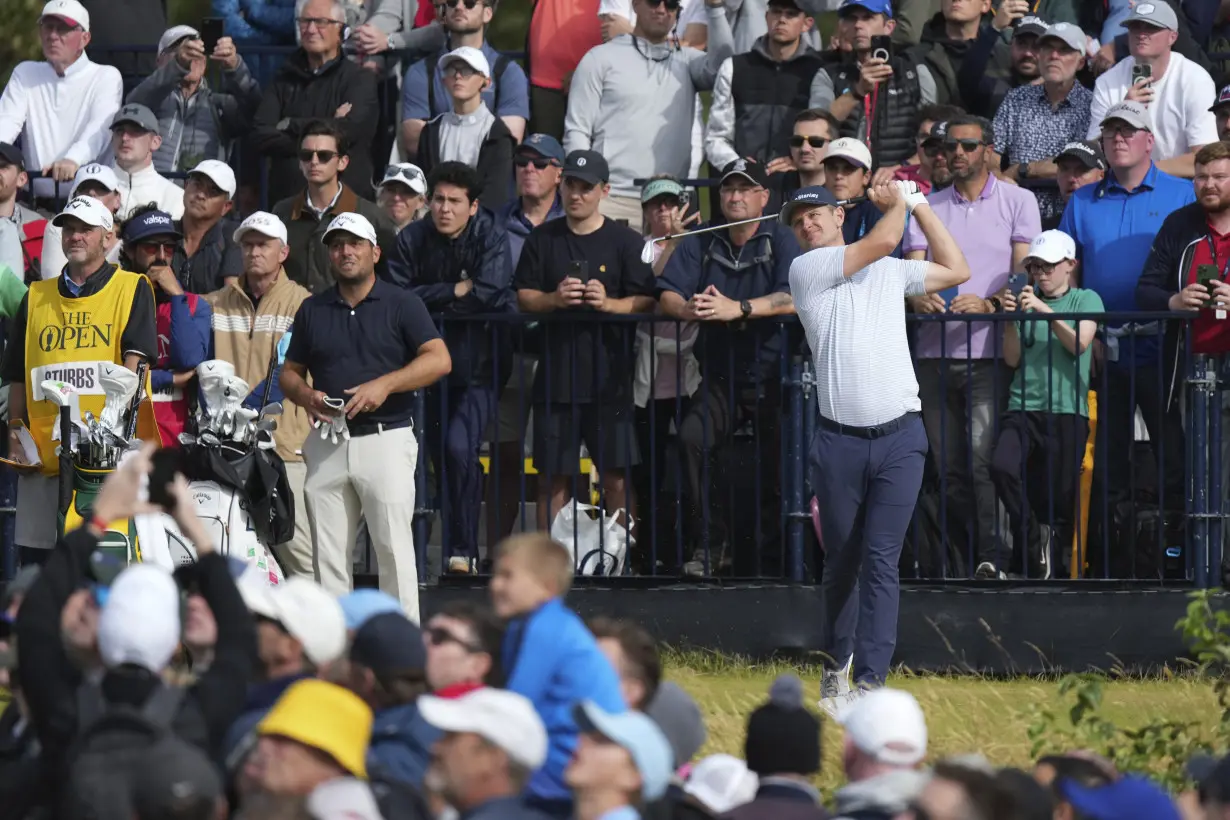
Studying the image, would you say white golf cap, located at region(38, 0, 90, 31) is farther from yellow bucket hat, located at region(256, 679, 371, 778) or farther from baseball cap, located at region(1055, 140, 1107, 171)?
yellow bucket hat, located at region(256, 679, 371, 778)

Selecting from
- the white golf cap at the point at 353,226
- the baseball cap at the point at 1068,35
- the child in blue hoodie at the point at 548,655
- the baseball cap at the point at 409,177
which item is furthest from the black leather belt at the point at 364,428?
the baseball cap at the point at 1068,35

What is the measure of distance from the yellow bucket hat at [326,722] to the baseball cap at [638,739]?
1.98 ft

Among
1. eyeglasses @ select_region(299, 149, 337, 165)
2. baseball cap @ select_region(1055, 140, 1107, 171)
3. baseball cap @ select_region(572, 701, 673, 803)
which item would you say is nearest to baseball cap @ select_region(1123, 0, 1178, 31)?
baseball cap @ select_region(1055, 140, 1107, 171)

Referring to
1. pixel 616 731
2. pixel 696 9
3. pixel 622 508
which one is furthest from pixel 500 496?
pixel 616 731

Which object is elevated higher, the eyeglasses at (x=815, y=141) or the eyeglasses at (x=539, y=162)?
the eyeglasses at (x=815, y=141)

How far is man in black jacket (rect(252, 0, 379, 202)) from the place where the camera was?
1376 cm

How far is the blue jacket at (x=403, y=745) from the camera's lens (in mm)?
6336

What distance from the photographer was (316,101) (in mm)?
13891

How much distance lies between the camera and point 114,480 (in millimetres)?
6762

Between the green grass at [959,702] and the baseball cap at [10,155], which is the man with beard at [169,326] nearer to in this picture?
the baseball cap at [10,155]

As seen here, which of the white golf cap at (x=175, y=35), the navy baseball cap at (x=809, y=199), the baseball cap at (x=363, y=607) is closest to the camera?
the baseball cap at (x=363, y=607)

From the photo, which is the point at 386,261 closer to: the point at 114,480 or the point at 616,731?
the point at 114,480

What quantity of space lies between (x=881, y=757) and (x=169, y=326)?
19.8 ft

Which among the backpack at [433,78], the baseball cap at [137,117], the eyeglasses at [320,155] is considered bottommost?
the eyeglasses at [320,155]
